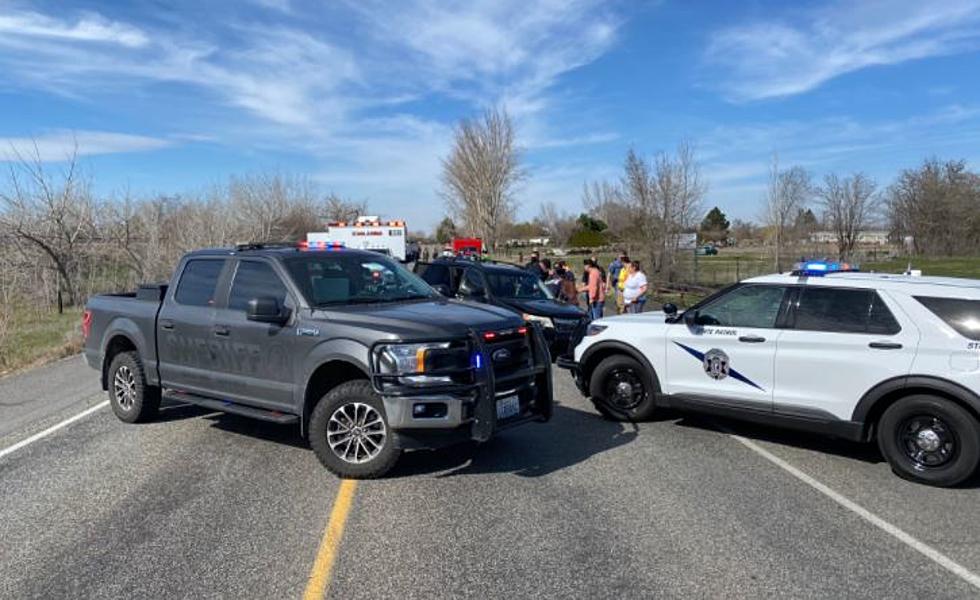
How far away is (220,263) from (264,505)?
2.84 metres

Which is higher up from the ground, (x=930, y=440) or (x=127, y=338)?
(x=127, y=338)

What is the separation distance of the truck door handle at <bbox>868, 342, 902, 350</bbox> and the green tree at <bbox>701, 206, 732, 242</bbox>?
76.9 m

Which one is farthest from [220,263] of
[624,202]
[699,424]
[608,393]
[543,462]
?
[624,202]

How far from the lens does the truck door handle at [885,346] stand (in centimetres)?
623

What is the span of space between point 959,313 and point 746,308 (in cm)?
183

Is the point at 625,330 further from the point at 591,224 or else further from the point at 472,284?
the point at 591,224

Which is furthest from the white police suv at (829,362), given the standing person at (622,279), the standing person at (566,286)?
the standing person at (566,286)

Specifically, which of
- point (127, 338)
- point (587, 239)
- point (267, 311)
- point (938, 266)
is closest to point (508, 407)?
point (267, 311)

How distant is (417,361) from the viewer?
224 inches

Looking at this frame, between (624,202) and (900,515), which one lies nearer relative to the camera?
(900,515)

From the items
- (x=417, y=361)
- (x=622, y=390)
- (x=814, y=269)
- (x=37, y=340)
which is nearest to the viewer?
(x=417, y=361)

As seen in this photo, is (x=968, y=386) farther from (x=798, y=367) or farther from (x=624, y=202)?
(x=624, y=202)

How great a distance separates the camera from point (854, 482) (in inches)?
240

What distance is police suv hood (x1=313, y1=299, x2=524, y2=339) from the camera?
580 centimetres
